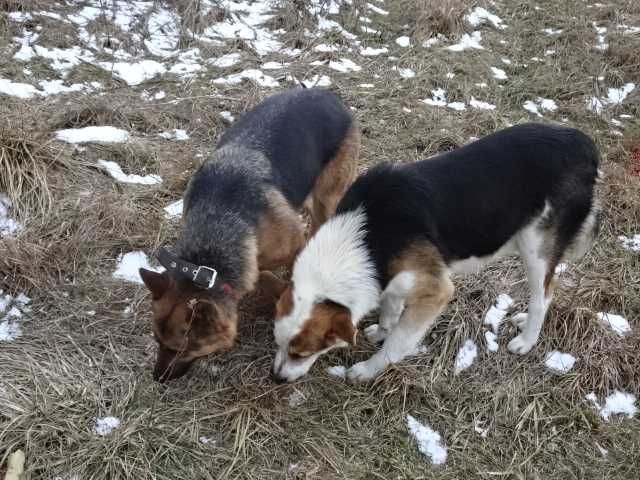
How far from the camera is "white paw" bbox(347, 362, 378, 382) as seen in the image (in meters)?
3.72

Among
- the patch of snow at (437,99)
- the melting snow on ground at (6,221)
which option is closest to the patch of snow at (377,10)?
the patch of snow at (437,99)

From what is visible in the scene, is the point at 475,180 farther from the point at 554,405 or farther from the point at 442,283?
the point at 554,405

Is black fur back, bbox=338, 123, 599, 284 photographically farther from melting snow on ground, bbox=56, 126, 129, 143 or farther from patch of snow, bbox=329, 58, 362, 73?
patch of snow, bbox=329, 58, 362, 73

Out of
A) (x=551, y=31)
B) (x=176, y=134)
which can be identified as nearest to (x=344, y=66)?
(x=176, y=134)

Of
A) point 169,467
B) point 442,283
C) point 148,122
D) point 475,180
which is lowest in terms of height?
point 169,467

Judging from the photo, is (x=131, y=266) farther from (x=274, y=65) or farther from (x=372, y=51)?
(x=372, y=51)

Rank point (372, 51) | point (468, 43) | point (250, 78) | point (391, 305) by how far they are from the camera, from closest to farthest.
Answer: point (391, 305) → point (250, 78) → point (372, 51) → point (468, 43)

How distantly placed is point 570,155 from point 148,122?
436cm

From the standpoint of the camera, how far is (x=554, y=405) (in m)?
3.76

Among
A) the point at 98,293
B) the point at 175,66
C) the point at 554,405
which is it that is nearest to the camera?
the point at 554,405

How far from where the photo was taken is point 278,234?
13.0 feet

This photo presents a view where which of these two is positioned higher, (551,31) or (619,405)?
(551,31)

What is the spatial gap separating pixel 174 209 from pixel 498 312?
10.2ft

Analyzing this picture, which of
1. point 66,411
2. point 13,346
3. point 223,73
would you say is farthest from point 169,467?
point 223,73
